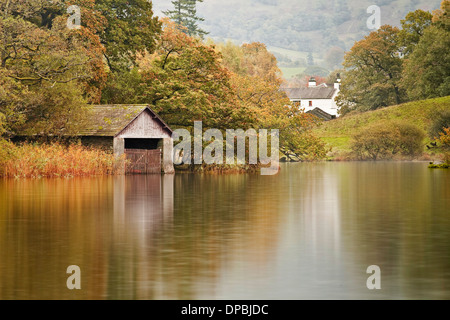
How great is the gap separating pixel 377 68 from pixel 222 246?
368 feet

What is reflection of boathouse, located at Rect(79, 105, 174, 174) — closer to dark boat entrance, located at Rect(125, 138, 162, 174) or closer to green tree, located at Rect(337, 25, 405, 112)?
dark boat entrance, located at Rect(125, 138, 162, 174)

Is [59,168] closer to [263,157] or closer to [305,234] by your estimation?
[263,157]

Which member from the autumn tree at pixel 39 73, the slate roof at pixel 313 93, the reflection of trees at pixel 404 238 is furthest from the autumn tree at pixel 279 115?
the slate roof at pixel 313 93

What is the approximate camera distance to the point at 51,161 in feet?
153

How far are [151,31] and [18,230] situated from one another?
49333 millimetres

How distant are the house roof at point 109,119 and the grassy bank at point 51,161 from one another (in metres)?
1.36

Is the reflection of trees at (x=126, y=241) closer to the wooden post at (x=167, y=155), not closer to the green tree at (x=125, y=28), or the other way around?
the wooden post at (x=167, y=155)

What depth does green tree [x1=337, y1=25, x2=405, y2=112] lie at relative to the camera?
401 feet

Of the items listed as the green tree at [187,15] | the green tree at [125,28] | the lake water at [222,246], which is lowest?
the lake water at [222,246]

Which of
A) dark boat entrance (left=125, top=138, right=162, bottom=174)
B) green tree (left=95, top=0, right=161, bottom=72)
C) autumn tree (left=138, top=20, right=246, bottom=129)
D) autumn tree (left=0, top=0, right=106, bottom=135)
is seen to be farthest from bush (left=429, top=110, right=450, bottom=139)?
autumn tree (left=0, top=0, right=106, bottom=135)

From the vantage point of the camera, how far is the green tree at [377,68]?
122 meters

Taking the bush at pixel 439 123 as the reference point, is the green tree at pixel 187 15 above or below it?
above
